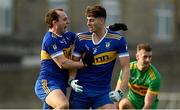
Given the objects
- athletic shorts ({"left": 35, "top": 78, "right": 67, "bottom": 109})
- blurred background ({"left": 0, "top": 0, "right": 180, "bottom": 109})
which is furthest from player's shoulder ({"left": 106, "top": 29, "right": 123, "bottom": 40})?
blurred background ({"left": 0, "top": 0, "right": 180, "bottom": 109})

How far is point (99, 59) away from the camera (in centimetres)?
983

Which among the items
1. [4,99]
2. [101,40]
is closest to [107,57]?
[101,40]

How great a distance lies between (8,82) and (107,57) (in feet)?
59.1

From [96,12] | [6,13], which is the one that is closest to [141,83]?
[96,12]

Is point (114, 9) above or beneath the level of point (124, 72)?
beneath

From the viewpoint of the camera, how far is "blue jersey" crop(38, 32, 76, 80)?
992 cm

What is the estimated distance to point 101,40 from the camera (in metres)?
9.84

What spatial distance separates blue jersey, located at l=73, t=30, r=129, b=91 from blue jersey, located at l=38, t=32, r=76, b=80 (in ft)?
0.64

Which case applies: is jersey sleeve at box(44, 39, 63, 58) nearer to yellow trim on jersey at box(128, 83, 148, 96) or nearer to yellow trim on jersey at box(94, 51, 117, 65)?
yellow trim on jersey at box(94, 51, 117, 65)

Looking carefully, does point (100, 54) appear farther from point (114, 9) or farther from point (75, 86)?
point (114, 9)

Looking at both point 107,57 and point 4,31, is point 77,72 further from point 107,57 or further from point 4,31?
point 4,31

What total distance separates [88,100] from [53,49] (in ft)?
2.91

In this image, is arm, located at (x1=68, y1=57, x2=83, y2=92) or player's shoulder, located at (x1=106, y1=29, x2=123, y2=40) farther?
player's shoulder, located at (x1=106, y1=29, x2=123, y2=40)

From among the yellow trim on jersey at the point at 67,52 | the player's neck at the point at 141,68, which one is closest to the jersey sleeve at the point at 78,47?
the yellow trim on jersey at the point at 67,52
